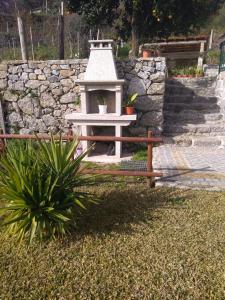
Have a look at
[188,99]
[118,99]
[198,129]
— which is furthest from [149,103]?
[188,99]

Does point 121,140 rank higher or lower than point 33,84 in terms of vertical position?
lower

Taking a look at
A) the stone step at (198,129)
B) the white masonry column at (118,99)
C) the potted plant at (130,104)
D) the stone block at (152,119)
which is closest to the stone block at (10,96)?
the white masonry column at (118,99)

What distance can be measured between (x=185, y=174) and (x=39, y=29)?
38.9 feet

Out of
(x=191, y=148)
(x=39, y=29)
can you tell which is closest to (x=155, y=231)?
(x=191, y=148)

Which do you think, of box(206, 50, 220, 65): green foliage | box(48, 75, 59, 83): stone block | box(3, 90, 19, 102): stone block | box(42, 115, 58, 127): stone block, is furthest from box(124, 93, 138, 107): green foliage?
box(206, 50, 220, 65): green foliage

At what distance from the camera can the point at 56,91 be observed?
6.26m

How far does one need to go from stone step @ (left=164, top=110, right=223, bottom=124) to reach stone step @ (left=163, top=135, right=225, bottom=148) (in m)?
0.77

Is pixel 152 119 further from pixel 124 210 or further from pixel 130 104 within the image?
pixel 124 210

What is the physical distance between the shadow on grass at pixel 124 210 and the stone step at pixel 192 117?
358 cm

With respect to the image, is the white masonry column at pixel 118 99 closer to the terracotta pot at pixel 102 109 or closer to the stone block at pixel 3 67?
the terracotta pot at pixel 102 109

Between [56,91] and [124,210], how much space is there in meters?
4.28

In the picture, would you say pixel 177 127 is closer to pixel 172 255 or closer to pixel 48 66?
pixel 48 66

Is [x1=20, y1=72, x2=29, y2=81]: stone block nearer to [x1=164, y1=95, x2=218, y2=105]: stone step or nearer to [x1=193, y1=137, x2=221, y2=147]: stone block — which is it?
[x1=164, y1=95, x2=218, y2=105]: stone step

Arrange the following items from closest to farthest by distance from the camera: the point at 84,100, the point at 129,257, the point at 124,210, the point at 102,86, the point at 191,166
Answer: the point at 129,257
the point at 124,210
the point at 191,166
the point at 102,86
the point at 84,100
